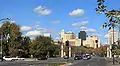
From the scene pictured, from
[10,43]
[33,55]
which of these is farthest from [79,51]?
[10,43]

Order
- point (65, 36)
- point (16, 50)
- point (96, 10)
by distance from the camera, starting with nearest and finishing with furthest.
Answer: point (96, 10), point (16, 50), point (65, 36)

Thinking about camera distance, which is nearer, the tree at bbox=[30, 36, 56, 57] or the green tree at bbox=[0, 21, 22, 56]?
the green tree at bbox=[0, 21, 22, 56]

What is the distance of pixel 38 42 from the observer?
13050 centimetres

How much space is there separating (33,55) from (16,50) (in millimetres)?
13483

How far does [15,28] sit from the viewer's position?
13012 cm

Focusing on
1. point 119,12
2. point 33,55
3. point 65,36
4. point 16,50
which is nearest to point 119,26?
point 119,12

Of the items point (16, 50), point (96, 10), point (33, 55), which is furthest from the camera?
point (33, 55)

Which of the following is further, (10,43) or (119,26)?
(10,43)

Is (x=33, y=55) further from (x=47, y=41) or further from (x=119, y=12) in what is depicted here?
(x=119, y=12)

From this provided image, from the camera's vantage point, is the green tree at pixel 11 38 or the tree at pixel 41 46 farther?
the tree at pixel 41 46

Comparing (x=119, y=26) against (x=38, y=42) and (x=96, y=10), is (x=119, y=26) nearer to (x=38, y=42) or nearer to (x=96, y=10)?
(x=96, y=10)

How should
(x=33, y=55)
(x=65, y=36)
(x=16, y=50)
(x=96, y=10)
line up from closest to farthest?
(x=96, y=10)
(x=16, y=50)
(x=33, y=55)
(x=65, y=36)

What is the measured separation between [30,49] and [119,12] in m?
126

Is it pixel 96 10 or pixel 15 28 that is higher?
pixel 15 28
